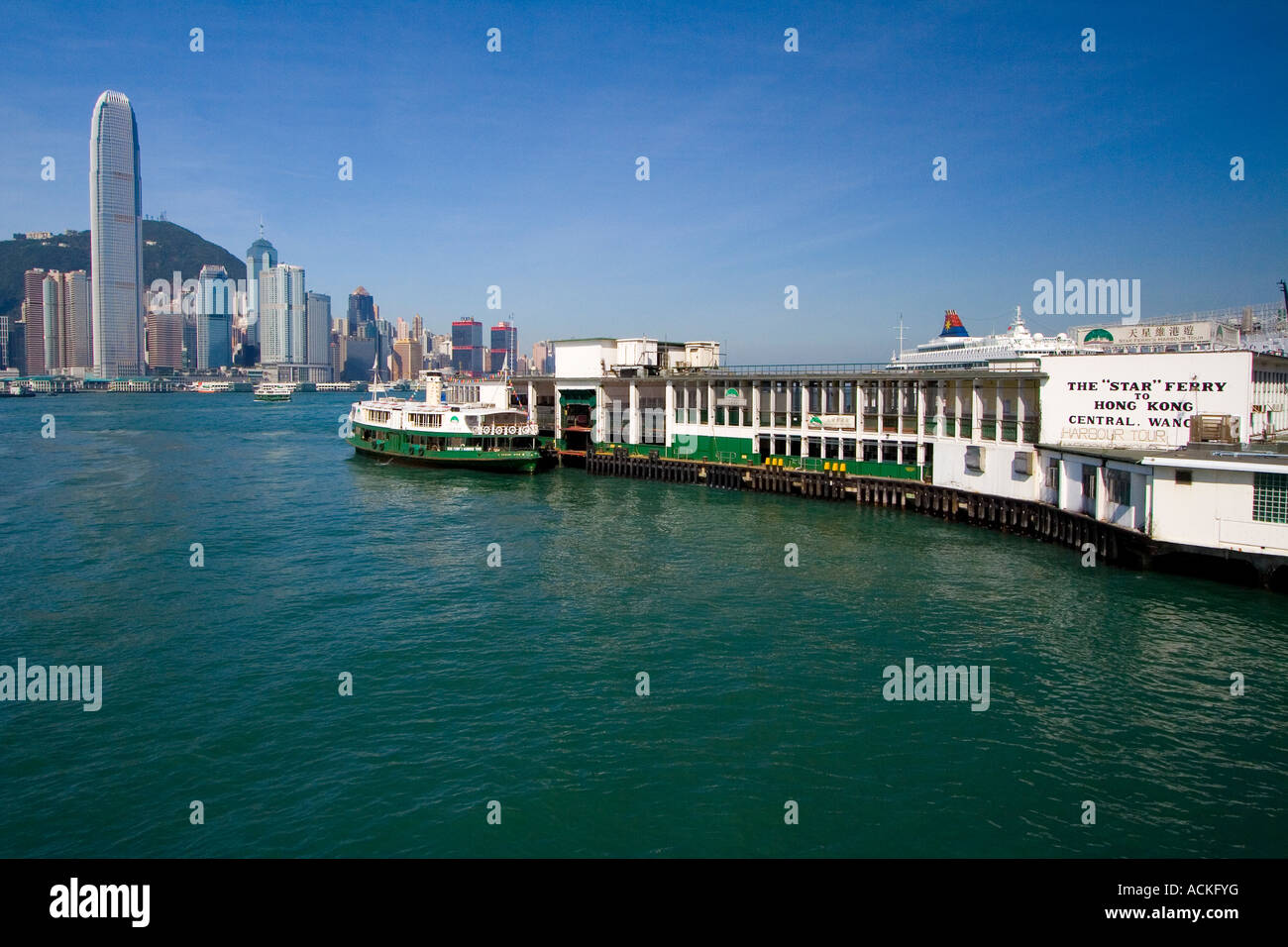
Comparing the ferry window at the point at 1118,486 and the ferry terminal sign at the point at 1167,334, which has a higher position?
the ferry terminal sign at the point at 1167,334

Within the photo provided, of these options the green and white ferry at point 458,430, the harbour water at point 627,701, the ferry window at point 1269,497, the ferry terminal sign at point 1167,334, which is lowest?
the harbour water at point 627,701

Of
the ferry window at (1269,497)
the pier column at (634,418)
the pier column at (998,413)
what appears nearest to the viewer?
the ferry window at (1269,497)

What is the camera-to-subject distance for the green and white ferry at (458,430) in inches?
2623

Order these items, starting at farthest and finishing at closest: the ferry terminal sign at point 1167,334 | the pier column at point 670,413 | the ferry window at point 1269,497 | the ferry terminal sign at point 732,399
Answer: the pier column at point 670,413
the ferry terminal sign at point 732,399
the ferry terminal sign at point 1167,334
the ferry window at point 1269,497

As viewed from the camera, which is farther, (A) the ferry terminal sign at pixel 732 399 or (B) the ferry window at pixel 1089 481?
(A) the ferry terminal sign at pixel 732 399

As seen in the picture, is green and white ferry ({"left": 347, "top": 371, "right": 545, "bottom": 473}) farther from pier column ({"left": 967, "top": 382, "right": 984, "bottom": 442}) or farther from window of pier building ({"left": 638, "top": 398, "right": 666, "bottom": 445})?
pier column ({"left": 967, "top": 382, "right": 984, "bottom": 442})

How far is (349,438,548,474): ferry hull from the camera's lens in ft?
215

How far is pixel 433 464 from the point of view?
69.9 meters

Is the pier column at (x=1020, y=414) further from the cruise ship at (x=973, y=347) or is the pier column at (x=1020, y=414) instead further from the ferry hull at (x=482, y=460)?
the ferry hull at (x=482, y=460)

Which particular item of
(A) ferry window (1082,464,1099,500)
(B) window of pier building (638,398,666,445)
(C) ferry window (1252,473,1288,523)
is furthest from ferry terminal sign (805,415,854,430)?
(C) ferry window (1252,473,1288,523)

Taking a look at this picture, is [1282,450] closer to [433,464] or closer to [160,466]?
[433,464]

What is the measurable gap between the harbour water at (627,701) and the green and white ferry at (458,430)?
85.3ft

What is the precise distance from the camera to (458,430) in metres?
68.3
